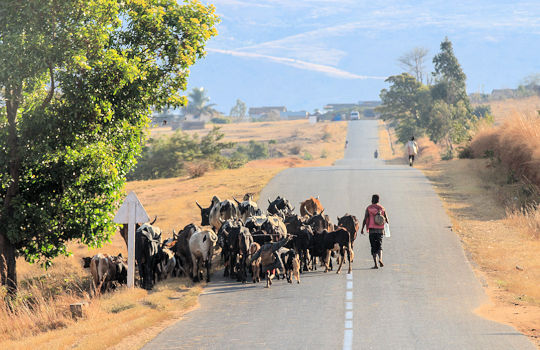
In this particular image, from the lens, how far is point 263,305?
1528 centimetres

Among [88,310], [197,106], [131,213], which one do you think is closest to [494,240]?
[131,213]

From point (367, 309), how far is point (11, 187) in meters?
9.07

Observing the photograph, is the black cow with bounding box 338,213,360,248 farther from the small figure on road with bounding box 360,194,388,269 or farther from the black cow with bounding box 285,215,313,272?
the black cow with bounding box 285,215,313,272

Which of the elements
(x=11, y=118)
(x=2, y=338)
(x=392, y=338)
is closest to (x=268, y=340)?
(x=392, y=338)

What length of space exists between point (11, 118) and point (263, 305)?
25.0 feet

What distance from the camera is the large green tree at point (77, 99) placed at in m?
16.5

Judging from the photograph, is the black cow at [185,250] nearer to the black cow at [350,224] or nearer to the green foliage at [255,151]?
the black cow at [350,224]

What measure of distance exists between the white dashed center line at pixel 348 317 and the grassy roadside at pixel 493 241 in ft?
8.37

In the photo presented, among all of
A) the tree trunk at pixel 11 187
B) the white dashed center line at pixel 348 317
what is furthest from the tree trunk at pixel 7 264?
the white dashed center line at pixel 348 317

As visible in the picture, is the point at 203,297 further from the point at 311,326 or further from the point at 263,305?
the point at 311,326

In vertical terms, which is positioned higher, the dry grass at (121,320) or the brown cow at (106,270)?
the brown cow at (106,270)

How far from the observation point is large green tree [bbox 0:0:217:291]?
16547 mm

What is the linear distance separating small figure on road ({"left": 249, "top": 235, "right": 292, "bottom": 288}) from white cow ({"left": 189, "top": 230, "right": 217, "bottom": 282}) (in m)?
1.38

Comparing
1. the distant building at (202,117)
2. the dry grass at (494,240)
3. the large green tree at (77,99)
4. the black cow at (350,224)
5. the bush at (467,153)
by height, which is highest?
the distant building at (202,117)
